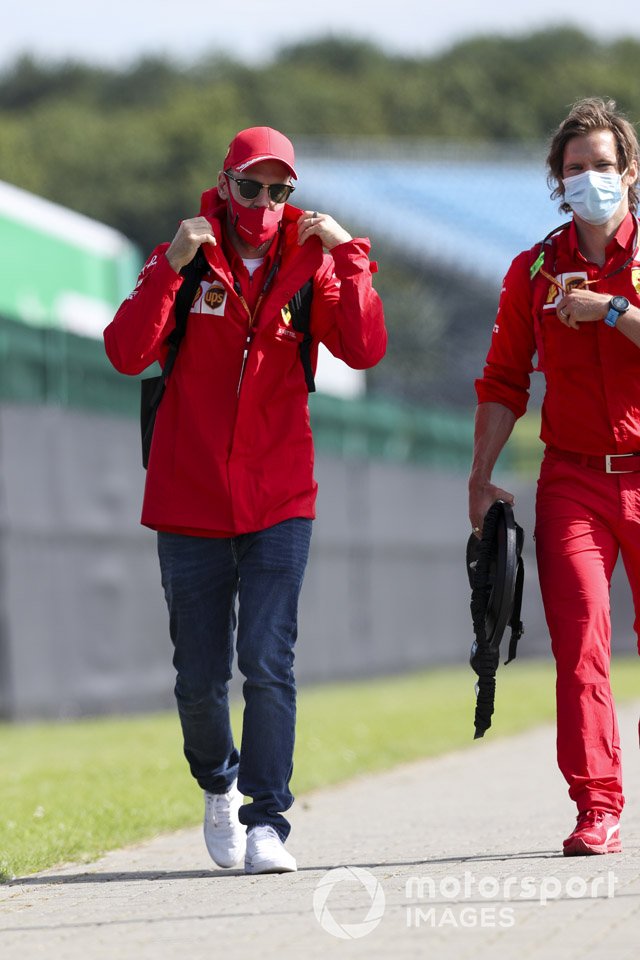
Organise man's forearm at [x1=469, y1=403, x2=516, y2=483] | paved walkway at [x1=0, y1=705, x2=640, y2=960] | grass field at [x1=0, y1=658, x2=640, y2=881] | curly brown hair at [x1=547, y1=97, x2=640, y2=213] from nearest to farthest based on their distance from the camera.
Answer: paved walkway at [x1=0, y1=705, x2=640, y2=960] < curly brown hair at [x1=547, y1=97, x2=640, y2=213] < man's forearm at [x1=469, y1=403, x2=516, y2=483] < grass field at [x1=0, y1=658, x2=640, y2=881]

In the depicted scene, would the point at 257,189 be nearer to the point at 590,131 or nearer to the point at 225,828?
the point at 590,131

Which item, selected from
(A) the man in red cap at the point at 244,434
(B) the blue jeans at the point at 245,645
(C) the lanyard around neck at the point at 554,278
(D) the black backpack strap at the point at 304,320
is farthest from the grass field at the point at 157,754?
(C) the lanyard around neck at the point at 554,278

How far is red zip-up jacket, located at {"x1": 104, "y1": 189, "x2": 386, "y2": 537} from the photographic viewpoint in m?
6.00

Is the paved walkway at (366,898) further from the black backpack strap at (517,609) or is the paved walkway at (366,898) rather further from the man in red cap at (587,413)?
the black backpack strap at (517,609)

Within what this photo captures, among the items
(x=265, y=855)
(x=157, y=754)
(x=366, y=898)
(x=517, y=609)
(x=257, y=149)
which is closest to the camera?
(x=366, y=898)

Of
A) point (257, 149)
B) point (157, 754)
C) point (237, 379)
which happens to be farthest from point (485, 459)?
point (157, 754)

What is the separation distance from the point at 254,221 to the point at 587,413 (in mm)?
1235

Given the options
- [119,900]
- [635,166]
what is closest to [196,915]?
[119,900]

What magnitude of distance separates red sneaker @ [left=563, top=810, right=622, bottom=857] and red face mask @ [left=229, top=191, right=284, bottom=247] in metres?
2.08

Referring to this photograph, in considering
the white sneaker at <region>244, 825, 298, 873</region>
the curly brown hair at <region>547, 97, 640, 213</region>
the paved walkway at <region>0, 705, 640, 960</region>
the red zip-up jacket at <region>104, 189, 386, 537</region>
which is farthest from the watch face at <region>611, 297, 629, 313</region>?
the white sneaker at <region>244, 825, 298, 873</region>

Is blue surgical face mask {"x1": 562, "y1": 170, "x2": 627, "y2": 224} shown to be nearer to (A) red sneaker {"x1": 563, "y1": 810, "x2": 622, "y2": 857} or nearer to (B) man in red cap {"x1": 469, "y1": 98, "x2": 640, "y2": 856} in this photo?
(B) man in red cap {"x1": 469, "y1": 98, "x2": 640, "y2": 856}

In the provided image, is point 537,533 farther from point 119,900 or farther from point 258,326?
point 119,900

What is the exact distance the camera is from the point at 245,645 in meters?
5.94

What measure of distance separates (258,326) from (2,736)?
7047 mm
